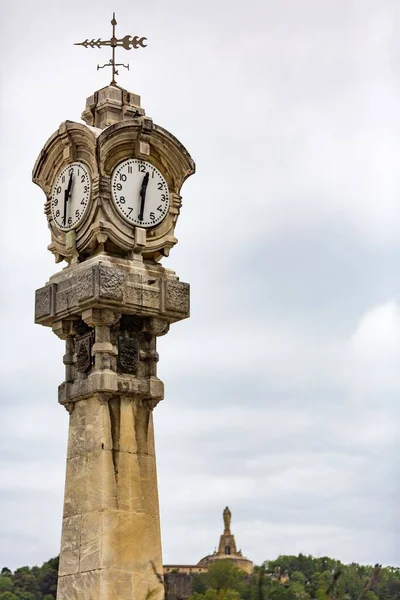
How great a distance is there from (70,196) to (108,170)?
3.29ft

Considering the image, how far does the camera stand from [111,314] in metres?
23.7

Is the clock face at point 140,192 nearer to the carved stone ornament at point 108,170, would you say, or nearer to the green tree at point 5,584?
the carved stone ornament at point 108,170

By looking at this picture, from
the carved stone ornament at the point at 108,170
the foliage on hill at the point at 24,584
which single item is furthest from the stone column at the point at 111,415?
the foliage on hill at the point at 24,584

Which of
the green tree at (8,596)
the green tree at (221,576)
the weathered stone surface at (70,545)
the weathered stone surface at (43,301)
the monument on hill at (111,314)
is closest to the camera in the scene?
the green tree at (221,576)

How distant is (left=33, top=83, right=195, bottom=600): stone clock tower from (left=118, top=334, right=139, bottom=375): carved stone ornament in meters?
0.02

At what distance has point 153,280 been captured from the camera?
79.4 feet

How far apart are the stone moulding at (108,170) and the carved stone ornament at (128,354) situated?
1.36 meters

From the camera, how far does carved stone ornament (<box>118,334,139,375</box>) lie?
2390 centimetres

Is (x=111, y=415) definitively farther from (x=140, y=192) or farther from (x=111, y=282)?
(x=140, y=192)

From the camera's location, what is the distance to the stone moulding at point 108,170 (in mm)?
23891

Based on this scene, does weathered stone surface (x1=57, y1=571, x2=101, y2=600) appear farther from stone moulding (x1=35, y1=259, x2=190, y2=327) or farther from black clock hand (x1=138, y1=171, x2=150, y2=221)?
black clock hand (x1=138, y1=171, x2=150, y2=221)

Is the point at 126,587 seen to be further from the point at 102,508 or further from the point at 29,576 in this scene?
the point at 29,576

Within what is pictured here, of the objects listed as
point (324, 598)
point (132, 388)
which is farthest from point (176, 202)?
point (324, 598)

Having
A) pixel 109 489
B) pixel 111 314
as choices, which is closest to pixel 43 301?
pixel 111 314
